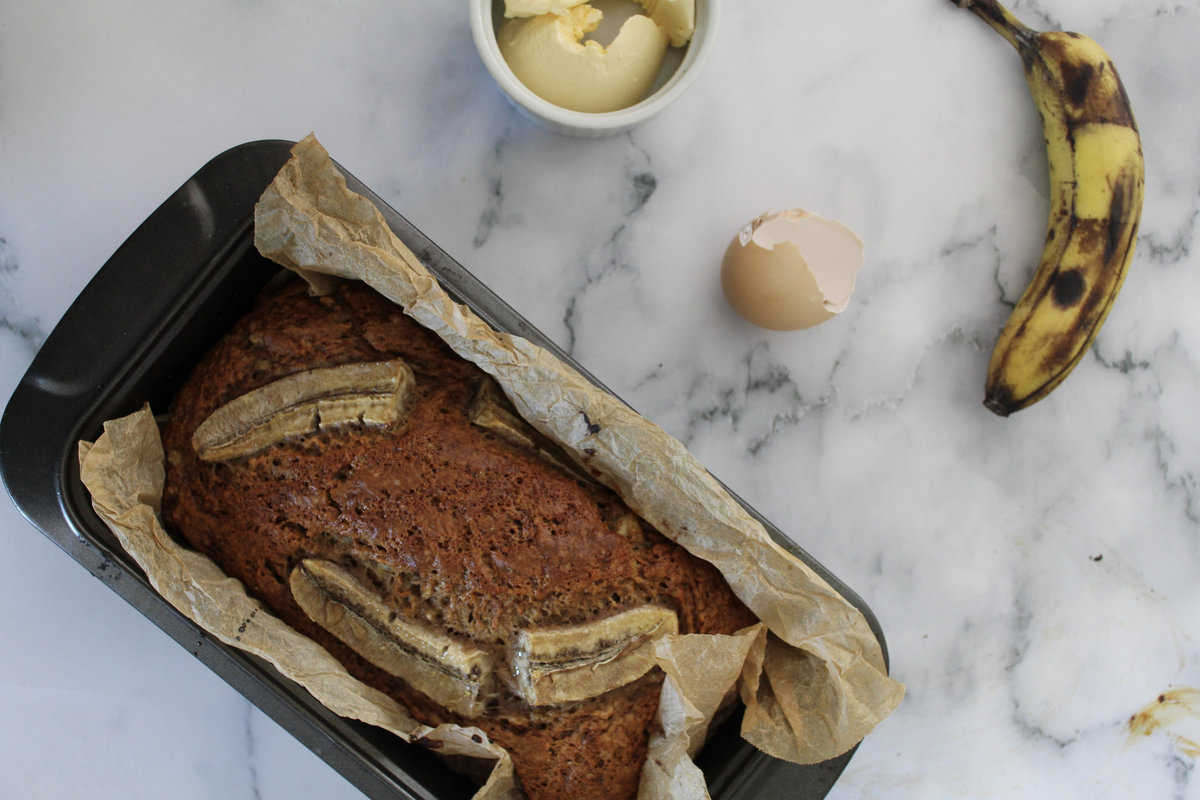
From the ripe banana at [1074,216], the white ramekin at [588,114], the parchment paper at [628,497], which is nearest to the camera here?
the parchment paper at [628,497]

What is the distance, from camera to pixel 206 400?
2.83 ft

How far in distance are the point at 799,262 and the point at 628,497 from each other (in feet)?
1.16

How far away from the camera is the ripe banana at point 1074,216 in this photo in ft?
3.72

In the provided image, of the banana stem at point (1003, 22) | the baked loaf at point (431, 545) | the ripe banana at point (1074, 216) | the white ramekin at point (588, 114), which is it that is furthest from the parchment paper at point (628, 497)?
the banana stem at point (1003, 22)

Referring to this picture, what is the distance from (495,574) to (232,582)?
0.25 meters

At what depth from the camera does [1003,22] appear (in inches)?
46.6

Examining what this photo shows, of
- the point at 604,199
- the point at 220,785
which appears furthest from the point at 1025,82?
the point at 220,785

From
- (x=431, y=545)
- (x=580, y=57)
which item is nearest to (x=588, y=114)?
(x=580, y=57)

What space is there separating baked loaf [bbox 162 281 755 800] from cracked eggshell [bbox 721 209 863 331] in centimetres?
34

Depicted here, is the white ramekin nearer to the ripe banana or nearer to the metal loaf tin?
the metal loaf tin

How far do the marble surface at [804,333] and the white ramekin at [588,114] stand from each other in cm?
17

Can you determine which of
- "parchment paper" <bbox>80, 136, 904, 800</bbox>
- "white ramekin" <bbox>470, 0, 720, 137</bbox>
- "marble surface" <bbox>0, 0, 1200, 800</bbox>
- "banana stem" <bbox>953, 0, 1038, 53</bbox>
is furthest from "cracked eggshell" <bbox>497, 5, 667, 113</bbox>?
"banana stem" <bbox>953, 0, 1038, 53</bbox>

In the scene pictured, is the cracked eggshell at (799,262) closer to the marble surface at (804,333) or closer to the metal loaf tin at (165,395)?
the marble surface at (804,333)

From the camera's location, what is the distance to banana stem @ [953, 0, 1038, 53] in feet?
3.84
